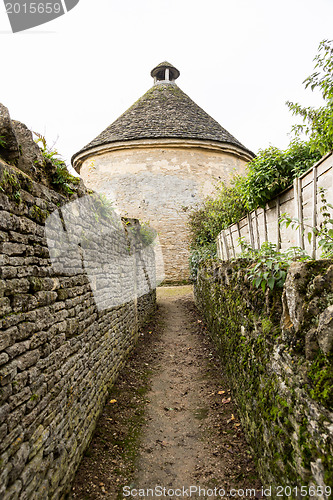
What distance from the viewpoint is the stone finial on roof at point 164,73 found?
1971cm

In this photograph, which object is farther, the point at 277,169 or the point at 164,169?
the point at 164,169

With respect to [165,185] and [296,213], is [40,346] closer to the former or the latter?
[296,213]

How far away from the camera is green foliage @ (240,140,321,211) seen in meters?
4.56

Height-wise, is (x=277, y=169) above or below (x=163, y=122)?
below

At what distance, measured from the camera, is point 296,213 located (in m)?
3.99

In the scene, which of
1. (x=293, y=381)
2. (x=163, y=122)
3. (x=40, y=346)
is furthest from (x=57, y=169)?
(x=163, y=122)

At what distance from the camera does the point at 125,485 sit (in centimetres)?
293

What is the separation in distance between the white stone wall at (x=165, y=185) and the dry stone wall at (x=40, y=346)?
35.1 feet

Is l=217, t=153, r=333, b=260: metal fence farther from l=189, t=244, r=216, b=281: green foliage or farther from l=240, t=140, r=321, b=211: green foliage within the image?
l=189, t=244, r=216, b=281: green foliage

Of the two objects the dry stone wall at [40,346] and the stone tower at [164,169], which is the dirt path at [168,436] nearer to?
the dry stone wall at [40,346]

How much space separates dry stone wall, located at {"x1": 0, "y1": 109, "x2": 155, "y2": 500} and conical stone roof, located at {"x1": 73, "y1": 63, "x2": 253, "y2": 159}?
477 inches

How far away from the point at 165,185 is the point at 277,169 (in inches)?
417

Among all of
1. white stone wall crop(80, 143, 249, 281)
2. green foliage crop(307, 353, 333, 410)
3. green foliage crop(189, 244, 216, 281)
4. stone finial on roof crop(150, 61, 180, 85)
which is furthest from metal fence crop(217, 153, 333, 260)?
stone finial on roof crop(150, 61, 180, 85)

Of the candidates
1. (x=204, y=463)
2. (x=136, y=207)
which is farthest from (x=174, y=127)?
(x=204, y=463)
